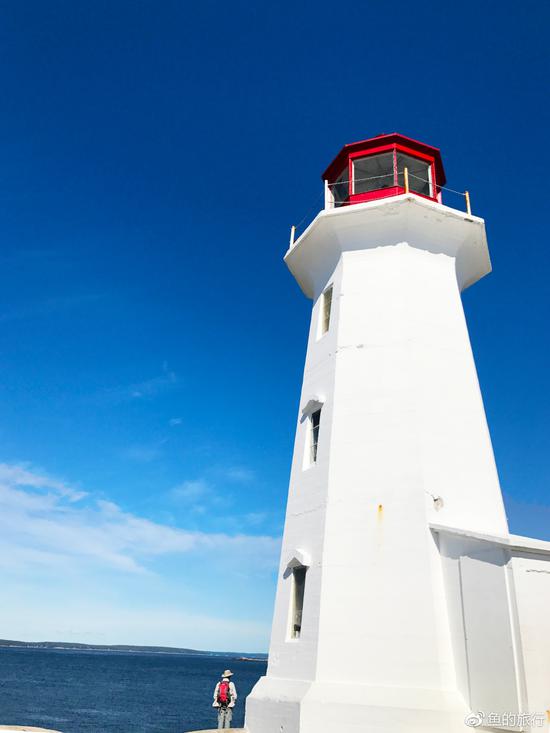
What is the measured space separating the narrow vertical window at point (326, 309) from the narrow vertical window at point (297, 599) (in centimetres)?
498

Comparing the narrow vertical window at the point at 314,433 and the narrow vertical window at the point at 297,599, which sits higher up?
the narrow vertical window at the point at 314,433

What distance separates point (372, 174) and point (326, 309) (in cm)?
397

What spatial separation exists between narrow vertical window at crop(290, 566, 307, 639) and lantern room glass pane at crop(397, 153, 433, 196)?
8956 millimetres

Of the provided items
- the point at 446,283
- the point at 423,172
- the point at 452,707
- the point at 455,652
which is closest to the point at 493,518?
the point at 455,652

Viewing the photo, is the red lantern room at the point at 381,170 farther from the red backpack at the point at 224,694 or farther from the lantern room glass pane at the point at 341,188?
the red backpack at the point at 224,694

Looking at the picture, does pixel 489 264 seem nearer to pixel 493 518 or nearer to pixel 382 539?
pixel 493 518

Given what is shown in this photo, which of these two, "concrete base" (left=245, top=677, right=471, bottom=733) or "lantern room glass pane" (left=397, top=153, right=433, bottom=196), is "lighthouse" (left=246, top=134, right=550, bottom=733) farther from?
"lantern room glass pane" (left=397, top=153, right=433, bottom=196)

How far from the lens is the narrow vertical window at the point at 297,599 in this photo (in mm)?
9898

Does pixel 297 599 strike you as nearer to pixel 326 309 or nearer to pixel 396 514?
pixel 396 514

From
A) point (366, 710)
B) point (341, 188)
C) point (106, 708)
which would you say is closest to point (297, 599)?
point (366, 710)

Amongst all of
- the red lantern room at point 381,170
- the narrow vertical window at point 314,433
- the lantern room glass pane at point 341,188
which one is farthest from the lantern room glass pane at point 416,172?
the narrow vertical window at point 314,433

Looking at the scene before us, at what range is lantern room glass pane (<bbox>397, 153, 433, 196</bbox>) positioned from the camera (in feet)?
45.2

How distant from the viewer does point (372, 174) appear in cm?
1435

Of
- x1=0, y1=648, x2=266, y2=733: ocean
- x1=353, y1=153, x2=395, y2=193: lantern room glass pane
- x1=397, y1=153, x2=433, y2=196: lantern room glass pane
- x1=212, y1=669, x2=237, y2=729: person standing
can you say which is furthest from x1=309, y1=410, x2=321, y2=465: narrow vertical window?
x1=0, y1=648, x2=266, y2=733: ocean
